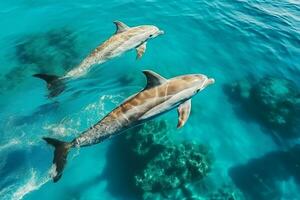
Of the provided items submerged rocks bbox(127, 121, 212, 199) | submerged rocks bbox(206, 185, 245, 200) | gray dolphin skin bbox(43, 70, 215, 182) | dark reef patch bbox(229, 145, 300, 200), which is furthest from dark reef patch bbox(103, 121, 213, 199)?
gray dolphin skin bbox(43, 70, 215, 182)

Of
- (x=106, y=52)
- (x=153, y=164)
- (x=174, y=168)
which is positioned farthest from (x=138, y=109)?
(x=106, y=52)

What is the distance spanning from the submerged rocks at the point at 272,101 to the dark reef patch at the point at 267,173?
102 centimetres

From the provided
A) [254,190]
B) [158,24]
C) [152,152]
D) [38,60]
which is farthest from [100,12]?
[254,190]

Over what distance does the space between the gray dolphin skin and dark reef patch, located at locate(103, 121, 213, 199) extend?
2.32 meters

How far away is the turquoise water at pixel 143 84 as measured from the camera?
10812 mm

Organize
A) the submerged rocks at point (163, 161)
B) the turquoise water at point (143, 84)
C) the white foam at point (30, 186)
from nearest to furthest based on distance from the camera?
the white foam at point (30, 186)
the submerged rocks at point (163, 161)
the turquoise water at point (143, 84)

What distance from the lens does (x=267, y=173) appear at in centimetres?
1148

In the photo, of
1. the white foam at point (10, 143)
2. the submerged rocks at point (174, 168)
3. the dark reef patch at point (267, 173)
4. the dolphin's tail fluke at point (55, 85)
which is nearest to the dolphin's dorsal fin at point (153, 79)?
the dolphin's tail fluke at point (55, 85)

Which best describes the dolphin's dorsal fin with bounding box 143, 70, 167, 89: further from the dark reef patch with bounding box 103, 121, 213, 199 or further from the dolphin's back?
the dolphin's back

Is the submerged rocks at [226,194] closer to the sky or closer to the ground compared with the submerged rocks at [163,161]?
closer to the ground

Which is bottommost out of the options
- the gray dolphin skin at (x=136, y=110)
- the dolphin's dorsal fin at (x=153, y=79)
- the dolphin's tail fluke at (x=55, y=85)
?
the dolphin's tail fluke at (x=55, y=85)

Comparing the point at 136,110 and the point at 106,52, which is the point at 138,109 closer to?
the point at 136,110

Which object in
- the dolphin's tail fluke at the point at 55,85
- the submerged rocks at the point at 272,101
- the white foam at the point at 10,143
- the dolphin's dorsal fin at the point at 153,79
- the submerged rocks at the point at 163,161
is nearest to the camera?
the dolphin's dorsal fin at the point at 153,79

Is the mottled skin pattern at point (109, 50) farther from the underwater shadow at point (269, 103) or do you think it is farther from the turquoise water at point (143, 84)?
the underwater shadow at point (269, 103)
